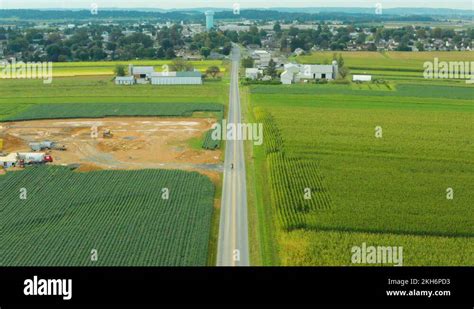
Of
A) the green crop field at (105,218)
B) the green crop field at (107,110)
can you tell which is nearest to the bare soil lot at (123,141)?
the green crop field at (107,110)

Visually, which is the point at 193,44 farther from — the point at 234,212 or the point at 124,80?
the point at 234,212

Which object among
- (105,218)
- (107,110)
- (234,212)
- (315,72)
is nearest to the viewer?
(105,218)

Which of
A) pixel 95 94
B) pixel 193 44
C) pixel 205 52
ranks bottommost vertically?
pixel 95 94

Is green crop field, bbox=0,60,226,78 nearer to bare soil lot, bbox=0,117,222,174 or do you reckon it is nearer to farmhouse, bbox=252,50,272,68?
farmhouse, bbox=252,50,272,68

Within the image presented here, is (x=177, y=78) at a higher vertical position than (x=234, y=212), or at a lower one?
higher

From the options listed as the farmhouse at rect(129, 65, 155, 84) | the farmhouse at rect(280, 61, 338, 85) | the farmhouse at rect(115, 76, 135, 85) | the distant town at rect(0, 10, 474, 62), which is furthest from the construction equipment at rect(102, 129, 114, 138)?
the distant town at rect(0, 10, 474, 62)

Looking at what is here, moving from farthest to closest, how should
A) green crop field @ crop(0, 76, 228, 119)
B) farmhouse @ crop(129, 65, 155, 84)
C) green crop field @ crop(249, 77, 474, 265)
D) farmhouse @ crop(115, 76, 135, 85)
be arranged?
farmhouse @ crop(129, 65, 155, 84) < farmhouse @ crop(115, 76, 135, 85) < green crop field @ crop(0, 76, 228, 119) < green crop field @ crop(249, 77, 474, 265)

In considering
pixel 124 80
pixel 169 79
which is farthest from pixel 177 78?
pixel 124 80
